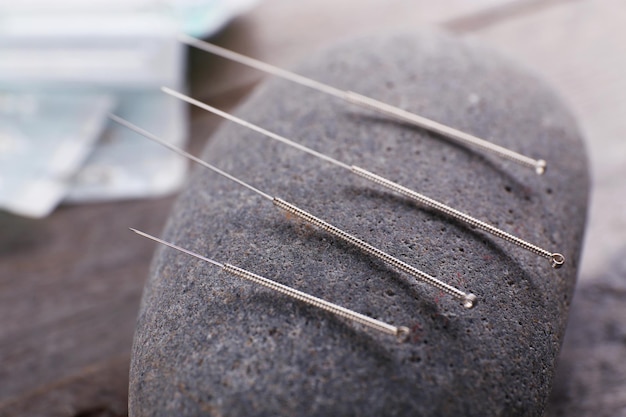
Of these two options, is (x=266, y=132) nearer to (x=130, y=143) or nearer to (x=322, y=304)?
(x=322, y=304)

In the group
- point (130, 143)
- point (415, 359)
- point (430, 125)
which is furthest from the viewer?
point (130, 143)

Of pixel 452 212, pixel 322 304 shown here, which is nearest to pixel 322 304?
pixel 322 304

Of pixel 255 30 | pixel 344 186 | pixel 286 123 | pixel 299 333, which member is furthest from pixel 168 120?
pixel 299 333

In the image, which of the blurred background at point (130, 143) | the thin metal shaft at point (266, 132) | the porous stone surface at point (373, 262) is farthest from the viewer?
the blurred background at point (130, 143)

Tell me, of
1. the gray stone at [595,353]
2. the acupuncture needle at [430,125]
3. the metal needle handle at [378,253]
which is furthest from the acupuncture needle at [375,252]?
the gray stone at [595,353]

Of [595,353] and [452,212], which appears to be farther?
[595,353]

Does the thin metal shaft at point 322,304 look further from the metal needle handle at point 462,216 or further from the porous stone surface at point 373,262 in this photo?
the metal needle handle at point 462,216
